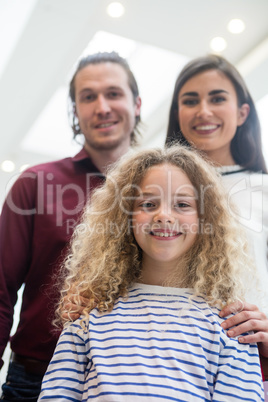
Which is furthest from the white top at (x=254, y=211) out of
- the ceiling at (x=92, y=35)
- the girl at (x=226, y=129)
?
the ceiling at (x=92, y=35)

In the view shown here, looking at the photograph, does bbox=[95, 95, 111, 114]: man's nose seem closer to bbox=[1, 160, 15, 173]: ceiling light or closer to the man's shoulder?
the man's shoulder

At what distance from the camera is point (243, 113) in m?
1.54

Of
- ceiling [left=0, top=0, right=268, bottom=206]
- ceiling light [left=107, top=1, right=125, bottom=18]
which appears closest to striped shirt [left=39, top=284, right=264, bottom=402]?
ceiling [left=0, top=0, right=268, bottom=206]

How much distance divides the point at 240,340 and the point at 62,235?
639 millimetres

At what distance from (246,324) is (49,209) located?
2.37 ft

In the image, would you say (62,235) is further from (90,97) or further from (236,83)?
(236,83)

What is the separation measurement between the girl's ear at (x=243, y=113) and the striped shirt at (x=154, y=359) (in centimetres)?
68

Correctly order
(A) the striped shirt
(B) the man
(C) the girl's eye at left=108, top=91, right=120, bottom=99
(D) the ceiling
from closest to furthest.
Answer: (A) the striped shirt, (B) the man, (C) the girl's eye at left=108, top=91, right=120, bottom=99, (D) the ceiling

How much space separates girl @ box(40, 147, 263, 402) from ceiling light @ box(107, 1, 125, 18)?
1930mm

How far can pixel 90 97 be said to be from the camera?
170 cm

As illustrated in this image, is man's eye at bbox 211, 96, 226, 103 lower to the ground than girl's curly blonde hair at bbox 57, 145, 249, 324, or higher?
higher

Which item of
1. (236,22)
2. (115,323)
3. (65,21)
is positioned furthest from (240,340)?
(236,22)

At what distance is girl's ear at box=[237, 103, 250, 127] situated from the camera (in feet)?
5.02

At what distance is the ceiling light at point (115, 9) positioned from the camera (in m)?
2.93
